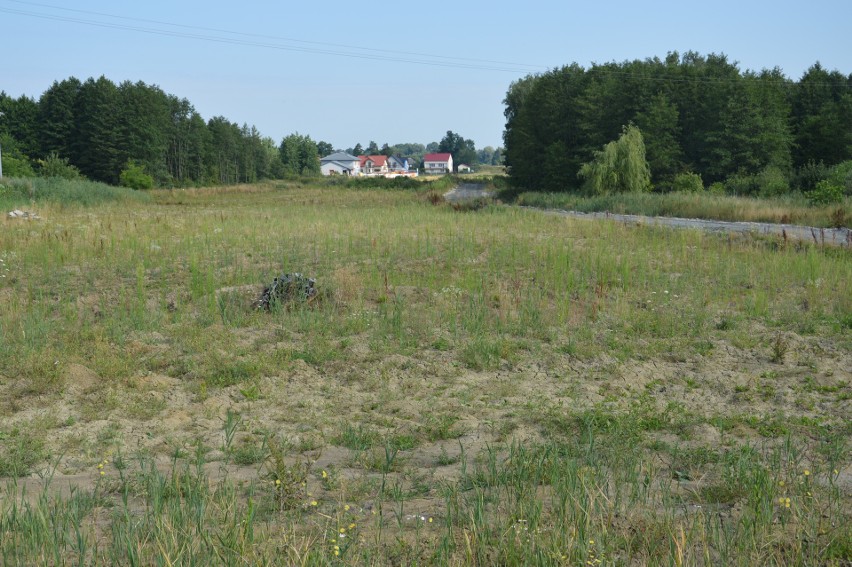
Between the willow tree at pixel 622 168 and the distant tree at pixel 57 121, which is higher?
the distant tree at pixel 57 121

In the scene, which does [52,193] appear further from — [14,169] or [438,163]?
[438,163]

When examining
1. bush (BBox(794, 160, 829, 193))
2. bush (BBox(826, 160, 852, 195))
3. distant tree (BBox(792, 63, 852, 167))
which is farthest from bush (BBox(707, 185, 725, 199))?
distant tree (BBox(792, 63, 852, 167))

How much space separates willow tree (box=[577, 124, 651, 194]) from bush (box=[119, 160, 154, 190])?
36.8m

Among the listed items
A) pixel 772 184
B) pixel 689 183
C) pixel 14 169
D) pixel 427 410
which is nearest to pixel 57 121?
pixel 14 169

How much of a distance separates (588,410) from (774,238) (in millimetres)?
13294

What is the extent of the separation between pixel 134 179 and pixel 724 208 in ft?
152

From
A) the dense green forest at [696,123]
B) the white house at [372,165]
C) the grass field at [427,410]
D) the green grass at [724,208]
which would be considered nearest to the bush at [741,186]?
the dense green forest at [696,123]

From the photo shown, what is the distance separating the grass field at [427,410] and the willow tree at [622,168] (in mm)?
25431

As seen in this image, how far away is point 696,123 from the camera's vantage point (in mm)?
46344

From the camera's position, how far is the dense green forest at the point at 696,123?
139 feet

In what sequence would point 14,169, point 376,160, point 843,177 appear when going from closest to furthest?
point 843,177 < point 14,169 < point 376,160

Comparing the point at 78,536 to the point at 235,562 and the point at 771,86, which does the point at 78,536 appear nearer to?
the point at 235,562

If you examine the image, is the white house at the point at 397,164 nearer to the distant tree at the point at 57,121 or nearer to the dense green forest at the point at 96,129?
the dense green forest at the point at 96,129

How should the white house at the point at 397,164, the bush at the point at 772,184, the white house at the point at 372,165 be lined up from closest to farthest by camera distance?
the bush at the point at 772,184 → the white house at the point at 372,165 → the white house at the point at 397,164
